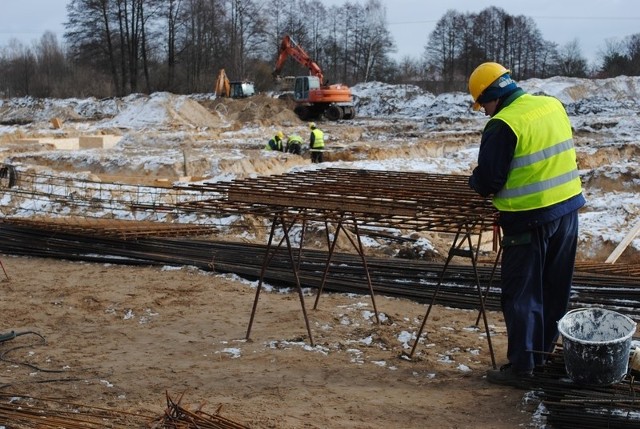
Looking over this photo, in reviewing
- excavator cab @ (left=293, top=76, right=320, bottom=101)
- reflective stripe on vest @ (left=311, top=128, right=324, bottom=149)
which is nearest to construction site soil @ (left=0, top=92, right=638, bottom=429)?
reflective stripe on vest @ (left=311, top=128, right=324, bottom=149)

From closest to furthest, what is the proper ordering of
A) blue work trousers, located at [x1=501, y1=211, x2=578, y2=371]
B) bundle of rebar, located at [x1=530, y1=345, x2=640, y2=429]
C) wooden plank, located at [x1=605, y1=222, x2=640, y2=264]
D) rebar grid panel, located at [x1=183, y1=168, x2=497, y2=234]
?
bundle of rebar, located at [x1=530, y1=345, x2=640, y2=429], blue work trousers, located at [x1=501, y1=211, x2=578, y2=371], rebar grid panel, located at [x1=183, y1=168, x2=497, y2=234], wooden plank, located at [x1=605, y1=222, x2=640, y2=264]

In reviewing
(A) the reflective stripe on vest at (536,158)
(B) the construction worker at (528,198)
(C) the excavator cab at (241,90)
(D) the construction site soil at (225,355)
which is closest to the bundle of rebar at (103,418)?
(D) the construction site soil at (225,355)

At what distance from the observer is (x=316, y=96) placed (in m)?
34.4

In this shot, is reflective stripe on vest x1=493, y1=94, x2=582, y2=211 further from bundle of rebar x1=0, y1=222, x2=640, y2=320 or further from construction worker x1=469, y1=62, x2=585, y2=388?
bundle of rebar x1=0, y1=222, x2=640, y2=320

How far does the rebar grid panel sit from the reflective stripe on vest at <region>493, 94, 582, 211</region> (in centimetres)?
52

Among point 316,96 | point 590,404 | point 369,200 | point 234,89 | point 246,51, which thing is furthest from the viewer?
point 246,51

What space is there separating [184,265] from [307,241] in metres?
2.54

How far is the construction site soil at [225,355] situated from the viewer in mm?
4504

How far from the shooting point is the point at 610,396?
13.6ft

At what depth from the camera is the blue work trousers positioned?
467cm

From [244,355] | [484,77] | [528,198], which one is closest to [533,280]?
[528,198]

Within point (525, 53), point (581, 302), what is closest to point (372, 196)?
point (581, 302)

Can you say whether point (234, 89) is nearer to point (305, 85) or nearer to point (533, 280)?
point (305, 85)

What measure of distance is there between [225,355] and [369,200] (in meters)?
1.74
